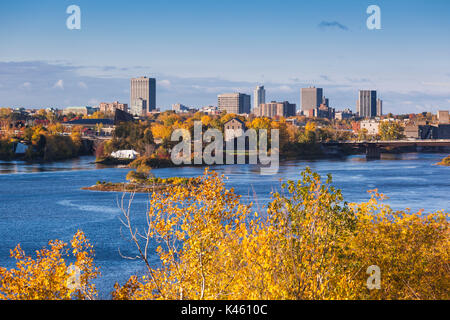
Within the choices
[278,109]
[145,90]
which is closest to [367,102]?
[278,109]

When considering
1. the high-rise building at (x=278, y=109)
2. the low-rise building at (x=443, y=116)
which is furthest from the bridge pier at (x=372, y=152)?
the high-rise building at (x=278, y=109)

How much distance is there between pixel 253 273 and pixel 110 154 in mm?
35695

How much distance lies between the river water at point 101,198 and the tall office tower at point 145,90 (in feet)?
339

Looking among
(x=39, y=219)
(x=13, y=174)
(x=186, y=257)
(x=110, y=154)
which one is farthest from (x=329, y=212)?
(x=110, y=154)

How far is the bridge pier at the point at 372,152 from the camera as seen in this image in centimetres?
4381

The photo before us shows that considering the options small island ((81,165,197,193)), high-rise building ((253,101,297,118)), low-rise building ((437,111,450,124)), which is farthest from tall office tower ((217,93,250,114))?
small island ((81,165,197,193))

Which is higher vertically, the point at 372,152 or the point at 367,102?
the point at 367,102

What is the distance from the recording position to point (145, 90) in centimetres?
13750

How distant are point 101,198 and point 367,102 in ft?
412

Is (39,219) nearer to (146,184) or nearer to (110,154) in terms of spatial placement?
(146,184)

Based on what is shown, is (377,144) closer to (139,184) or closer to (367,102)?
(139,184)

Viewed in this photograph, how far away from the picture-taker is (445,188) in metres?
22.0
